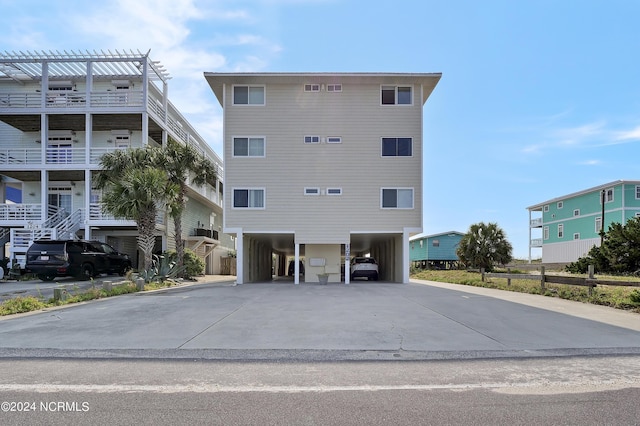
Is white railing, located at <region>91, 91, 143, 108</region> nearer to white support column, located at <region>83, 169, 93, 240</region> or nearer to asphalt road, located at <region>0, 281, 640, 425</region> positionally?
white support column, located at <region>83, 169, 93, 240</region>

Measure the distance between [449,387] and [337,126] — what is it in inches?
689

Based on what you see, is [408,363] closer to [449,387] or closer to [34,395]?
[449,387]

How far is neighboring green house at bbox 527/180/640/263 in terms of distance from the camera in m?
35.6

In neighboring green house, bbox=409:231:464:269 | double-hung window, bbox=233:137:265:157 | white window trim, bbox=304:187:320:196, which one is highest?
double-hung window, bbox=233:137:265:157

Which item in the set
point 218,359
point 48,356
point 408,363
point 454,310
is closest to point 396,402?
point 408,363

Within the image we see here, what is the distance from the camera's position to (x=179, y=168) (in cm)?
2225

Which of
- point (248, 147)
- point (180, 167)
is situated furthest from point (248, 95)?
point (180, 167)

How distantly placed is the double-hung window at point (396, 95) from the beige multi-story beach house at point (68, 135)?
1402 cm

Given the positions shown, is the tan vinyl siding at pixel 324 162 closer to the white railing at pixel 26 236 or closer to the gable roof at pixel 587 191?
the white railing at pixel 26 236

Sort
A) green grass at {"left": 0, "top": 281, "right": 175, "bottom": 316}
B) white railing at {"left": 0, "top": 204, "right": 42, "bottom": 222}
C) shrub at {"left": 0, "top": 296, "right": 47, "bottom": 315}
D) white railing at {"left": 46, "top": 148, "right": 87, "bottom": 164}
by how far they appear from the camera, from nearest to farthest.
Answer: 1. shrub at {"left": 0, "top": 296, "right": 47, "bottom": 315}
2. green grass at {"left": 0, "top": 281, "right": 175, "bottom": 316}
3. white railing at {"left": 0, "top": 204, "right": 42, "bottom": 222}
4. white railing at {"left": 46, "top": 148, "right": 87, "bottom": 164}

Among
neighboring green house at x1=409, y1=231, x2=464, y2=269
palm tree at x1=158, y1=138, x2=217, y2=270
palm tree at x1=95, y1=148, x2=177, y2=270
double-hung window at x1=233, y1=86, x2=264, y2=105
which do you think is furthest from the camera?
neighboring green house at x1=409, y1=231, x2=464, y2=269

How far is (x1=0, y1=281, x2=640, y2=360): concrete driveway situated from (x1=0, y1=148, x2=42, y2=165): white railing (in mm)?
19051

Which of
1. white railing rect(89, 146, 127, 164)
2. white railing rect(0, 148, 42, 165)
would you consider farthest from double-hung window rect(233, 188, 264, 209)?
white railing rect(0, 148, 42, 165)

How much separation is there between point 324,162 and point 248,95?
5.36 meters
